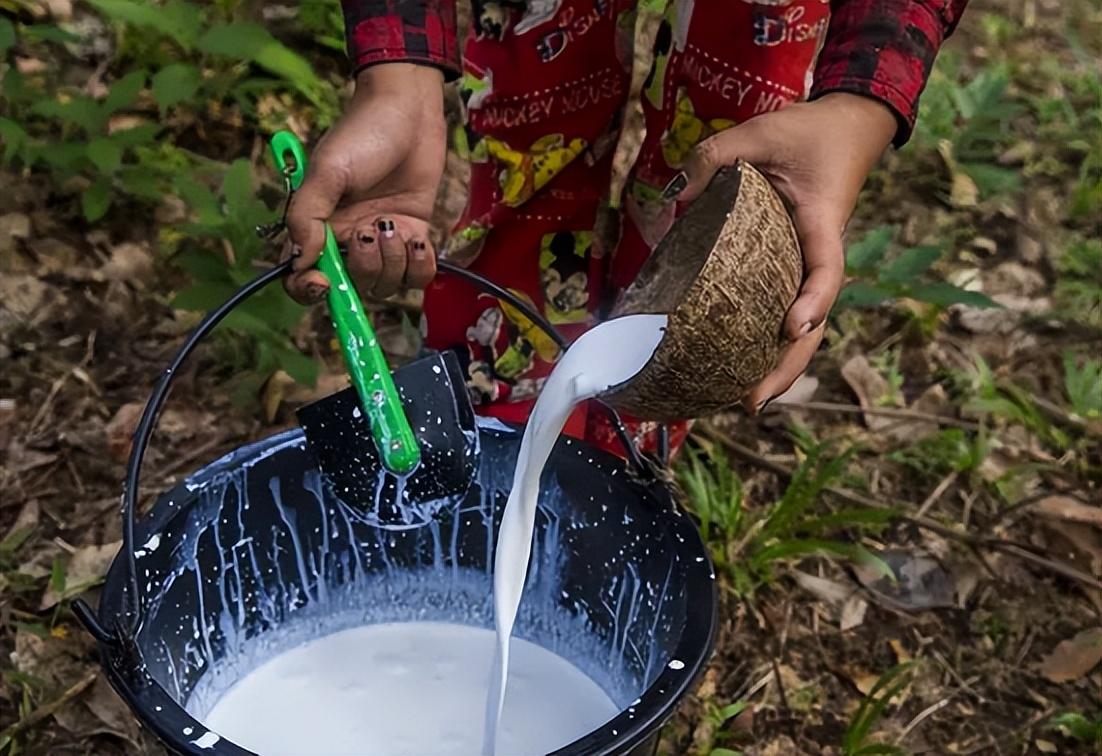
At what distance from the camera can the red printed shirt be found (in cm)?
121

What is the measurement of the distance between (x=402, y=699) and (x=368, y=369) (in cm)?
36

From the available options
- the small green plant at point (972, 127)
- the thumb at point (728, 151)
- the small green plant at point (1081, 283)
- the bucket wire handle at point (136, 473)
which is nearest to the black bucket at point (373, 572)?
the bucket wire handle at point (136, 473)

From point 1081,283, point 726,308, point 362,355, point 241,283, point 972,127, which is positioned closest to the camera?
point 726,308

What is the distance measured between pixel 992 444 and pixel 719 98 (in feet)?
2.35

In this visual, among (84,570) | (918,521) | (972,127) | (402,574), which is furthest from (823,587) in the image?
(972,127)

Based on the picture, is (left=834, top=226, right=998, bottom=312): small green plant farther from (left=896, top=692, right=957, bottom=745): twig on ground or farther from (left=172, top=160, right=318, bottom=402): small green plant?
(left=172, top=160, right=318, bottom=402): small green plant

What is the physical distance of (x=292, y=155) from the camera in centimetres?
126

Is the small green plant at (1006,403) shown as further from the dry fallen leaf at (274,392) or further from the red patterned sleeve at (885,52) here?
the dry fallen leaf at (274,392)

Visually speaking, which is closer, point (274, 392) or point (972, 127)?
point (274, 392)

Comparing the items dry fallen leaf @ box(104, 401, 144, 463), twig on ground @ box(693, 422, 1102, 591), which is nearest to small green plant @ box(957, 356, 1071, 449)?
twig on ground @ box(693, 422, 1102, 591)

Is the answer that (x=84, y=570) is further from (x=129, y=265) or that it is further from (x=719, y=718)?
(x=719, y=718)

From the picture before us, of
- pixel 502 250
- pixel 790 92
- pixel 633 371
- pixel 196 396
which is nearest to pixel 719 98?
pixel 790 92

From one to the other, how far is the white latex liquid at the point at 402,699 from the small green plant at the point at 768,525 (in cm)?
30

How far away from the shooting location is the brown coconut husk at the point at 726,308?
981 mm
